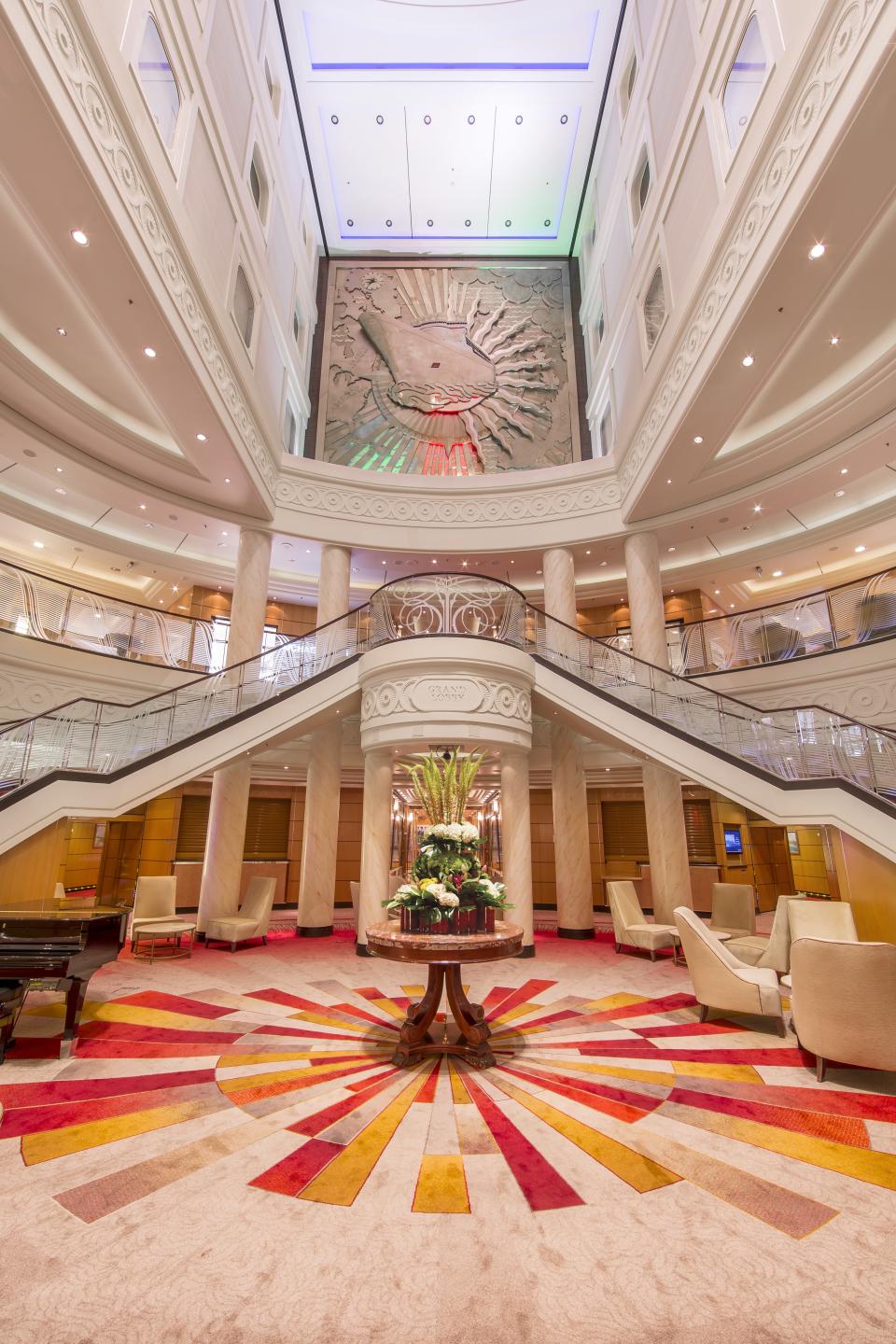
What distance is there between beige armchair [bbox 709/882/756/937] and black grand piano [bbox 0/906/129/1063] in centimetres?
757

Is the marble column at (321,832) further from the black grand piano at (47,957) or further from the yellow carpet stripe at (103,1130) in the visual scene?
the yellow carpet stripe at (103,1130)

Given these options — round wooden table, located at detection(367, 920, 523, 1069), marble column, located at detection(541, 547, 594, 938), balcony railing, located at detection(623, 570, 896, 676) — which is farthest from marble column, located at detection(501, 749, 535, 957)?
balcony railing, located at detection(623, 570, 896, 676)

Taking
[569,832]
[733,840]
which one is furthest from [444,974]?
[733,840]

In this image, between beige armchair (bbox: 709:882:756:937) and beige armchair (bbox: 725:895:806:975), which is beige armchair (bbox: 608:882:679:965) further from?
beige armchair (bbox: 725:895:806:975)

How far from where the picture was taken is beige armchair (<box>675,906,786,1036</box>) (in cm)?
505

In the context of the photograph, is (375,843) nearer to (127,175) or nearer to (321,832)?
(321,832)

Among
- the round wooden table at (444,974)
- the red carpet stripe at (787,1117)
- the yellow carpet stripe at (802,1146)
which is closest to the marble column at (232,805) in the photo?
the round wooden table at (444,974)

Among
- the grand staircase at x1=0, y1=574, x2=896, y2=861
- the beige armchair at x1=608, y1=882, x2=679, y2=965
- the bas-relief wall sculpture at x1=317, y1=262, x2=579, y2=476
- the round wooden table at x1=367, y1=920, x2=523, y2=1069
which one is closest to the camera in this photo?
the round wooden table at x1=367, y1=920, x2=523, y2=1069

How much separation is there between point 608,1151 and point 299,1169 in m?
1.57

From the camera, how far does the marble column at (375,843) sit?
8.74 m

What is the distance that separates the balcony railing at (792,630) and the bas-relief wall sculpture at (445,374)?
213 inches

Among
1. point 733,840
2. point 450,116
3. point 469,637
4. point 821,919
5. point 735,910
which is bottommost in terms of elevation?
point 735,910

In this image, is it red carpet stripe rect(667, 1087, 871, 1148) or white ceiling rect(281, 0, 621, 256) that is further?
white ceiling rect(281, 0, 621, 256)

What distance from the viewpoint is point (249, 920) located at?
29.8 ft
